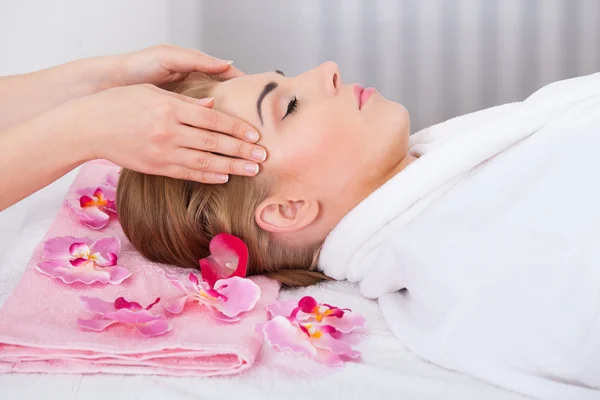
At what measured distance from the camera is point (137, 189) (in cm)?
152

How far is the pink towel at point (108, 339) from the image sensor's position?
3.86ft

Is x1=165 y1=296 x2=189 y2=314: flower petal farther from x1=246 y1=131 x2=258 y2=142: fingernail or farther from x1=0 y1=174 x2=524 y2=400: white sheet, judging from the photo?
x1=246 y1=131 x2=258 y2=142: fingernail

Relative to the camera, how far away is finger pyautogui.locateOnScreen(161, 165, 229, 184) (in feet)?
4.39

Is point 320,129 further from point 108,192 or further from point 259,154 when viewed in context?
point 108,192

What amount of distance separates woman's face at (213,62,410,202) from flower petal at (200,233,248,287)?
0.47ft

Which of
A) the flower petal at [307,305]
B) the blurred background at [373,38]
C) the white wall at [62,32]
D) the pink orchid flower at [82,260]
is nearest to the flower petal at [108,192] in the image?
the pink orchid flower at [82,260]

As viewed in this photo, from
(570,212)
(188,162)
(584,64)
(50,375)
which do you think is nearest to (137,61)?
(188,162)

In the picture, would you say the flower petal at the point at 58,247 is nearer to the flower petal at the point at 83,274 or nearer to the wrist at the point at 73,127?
the flower petal at the point at 83,274

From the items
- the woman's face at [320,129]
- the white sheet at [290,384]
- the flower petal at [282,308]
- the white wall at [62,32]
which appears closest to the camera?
the white sheet at [290,384]

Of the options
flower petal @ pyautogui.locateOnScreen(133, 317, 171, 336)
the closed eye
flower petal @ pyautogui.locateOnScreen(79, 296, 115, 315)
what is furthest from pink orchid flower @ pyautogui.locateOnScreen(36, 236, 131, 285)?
the closed eye

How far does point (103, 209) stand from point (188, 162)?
0.48 meters

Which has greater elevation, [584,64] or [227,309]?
[584,64]

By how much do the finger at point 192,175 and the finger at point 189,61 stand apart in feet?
1.16

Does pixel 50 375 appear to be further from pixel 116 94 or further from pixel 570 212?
pixel 570 212
